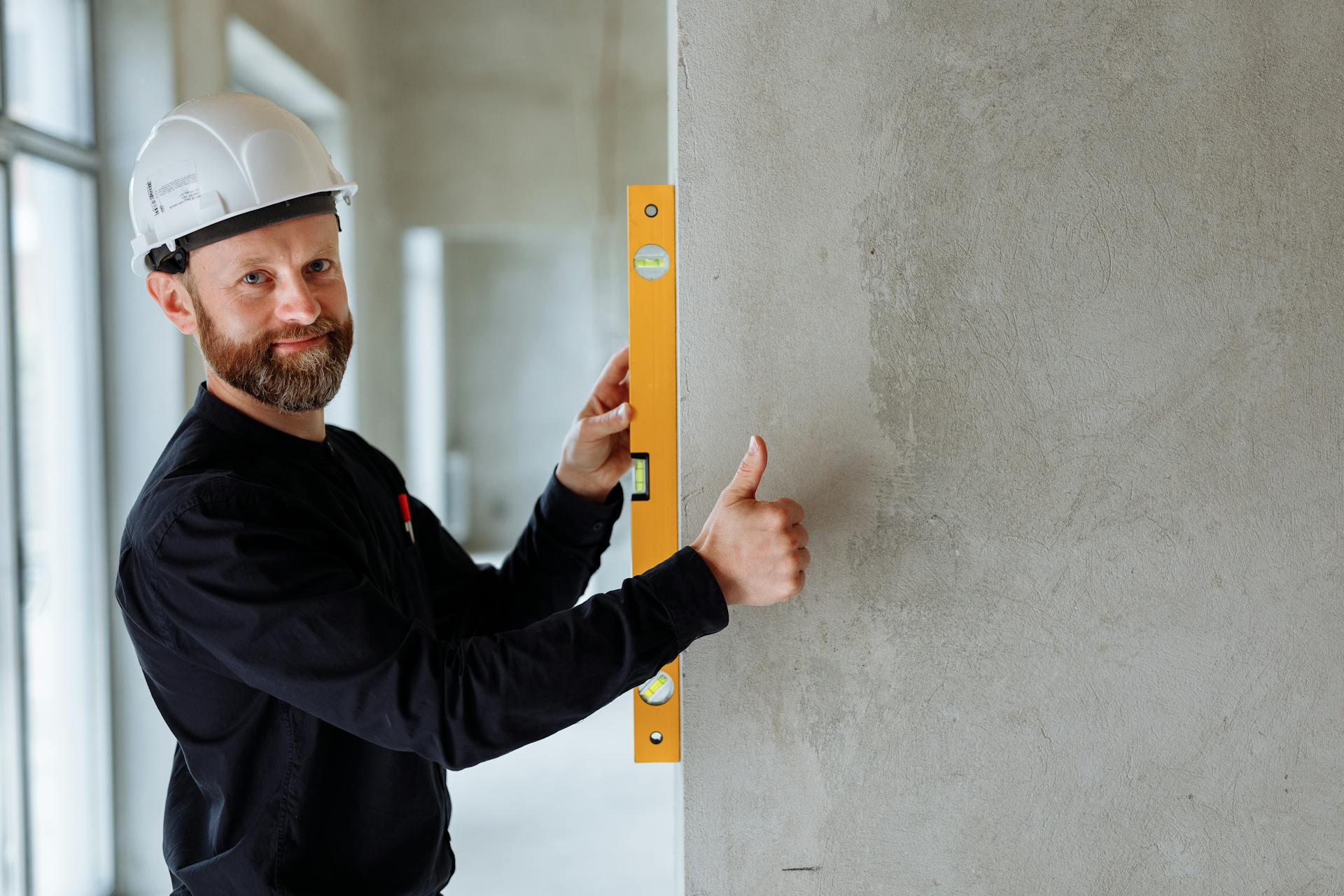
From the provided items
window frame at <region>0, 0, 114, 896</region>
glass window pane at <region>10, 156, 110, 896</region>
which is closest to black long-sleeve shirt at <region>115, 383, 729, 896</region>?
window frame at <region>0, 0, 114, 896</region>

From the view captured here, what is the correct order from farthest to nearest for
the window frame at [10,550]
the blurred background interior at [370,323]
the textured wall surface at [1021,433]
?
the blurred background interior at [370,323]
the window frame at [10,550]
the textured wall surface at [1021,433]

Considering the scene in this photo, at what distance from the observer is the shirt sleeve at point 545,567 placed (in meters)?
1.45

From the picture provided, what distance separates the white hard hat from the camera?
116 centimetres

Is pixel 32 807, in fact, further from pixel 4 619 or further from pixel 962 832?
pixel 962 832

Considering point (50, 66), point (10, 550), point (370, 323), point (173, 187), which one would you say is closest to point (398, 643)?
point (173, 187)

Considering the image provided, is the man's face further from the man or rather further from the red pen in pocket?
the red pen in pocket

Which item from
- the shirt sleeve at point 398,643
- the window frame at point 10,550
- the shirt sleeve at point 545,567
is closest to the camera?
the shirt sleeve at point 398,643

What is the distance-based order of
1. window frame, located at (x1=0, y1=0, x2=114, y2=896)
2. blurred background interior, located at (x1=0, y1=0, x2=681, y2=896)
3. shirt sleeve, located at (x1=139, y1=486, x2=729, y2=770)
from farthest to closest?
1. blurred background interior, located at (x1=0, y1=0, x2=681, y2=896)
2. window frame, located at (x1=0, y1=0, x2=114, y2=896)
3. shirt sleeve, located at (x1=139, y1=486, x2=729, y2=770)

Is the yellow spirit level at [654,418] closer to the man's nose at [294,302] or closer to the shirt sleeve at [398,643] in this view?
A: the shirt sleeve at [398,643]

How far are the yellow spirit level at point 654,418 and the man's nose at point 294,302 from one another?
0.38m

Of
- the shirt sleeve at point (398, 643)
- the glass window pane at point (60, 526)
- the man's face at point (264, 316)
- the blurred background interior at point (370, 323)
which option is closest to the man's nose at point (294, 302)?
the man's face at point (264, 316)

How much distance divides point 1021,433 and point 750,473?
1.19 ft

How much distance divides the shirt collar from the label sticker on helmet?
0.71 feet

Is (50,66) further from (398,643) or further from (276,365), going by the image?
(398,643)
